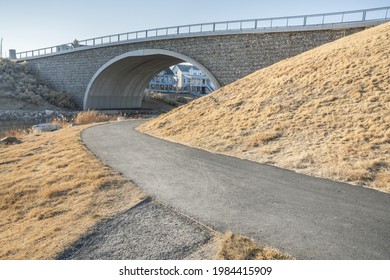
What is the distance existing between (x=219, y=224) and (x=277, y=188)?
8.07 ft

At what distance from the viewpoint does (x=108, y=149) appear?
11.9 meters

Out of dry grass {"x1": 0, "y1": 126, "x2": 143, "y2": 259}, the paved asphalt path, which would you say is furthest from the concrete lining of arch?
the paved asphalt path

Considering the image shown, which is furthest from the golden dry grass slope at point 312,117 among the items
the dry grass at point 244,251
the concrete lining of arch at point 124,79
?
the concrete lining of arch at point 124,79

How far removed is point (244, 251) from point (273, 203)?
2104 millimetres

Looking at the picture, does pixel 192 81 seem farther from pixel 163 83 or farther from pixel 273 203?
pixel 273 203

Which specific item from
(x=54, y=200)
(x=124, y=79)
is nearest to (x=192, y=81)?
(x=124, y=79)

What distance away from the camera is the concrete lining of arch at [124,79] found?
3919 cm

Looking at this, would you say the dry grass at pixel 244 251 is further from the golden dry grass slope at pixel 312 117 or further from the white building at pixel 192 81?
the white building at pixel 192 81

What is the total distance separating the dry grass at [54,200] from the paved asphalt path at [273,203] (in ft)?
2.63

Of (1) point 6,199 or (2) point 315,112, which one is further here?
(2) point 315,112

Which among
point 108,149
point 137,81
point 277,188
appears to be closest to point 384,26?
point 277,188

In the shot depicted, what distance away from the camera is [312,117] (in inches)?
455

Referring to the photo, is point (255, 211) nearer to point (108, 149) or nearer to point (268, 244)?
point (268, 244)

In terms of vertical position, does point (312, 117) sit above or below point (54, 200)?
Answer: above
